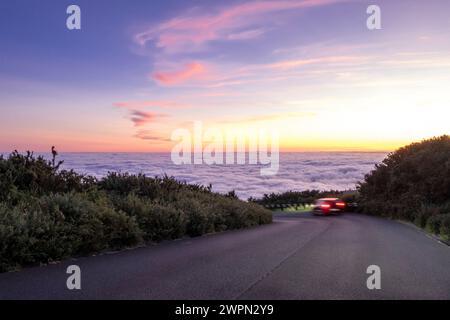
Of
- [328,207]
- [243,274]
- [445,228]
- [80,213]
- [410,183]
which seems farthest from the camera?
[328,207]

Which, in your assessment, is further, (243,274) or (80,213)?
(80,213)

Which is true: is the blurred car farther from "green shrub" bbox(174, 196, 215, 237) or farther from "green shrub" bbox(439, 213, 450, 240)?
"green shrub" bbox(174, 196, 215, 237)

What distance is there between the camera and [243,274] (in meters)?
9.98

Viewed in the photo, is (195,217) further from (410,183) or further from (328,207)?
(328,207)

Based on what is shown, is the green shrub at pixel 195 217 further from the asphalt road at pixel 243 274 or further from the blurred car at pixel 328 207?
the blurred car at pixel 328 207

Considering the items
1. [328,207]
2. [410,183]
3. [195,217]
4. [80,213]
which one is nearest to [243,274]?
[80,213]

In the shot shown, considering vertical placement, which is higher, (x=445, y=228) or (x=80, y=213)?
(x=80, y=213)

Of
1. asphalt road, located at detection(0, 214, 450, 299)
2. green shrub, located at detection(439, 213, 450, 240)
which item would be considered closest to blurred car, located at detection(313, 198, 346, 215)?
green shrub, located at detection(439, 213, 450, 240)

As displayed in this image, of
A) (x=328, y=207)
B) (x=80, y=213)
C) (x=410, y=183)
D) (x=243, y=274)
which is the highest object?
(x=80, y=213)

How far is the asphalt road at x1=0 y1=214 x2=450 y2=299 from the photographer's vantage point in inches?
323

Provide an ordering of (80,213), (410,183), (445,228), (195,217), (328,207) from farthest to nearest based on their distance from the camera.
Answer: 1. (328,207)
2. (410,183)
3. (445,228)
4. (195,217)
5. (80,213)

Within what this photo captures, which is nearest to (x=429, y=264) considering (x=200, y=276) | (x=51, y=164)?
(x=200, y=276)

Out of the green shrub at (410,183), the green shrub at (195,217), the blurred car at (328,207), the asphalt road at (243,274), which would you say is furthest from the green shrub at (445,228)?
the blurred car at (328,207)

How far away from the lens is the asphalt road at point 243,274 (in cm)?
820
